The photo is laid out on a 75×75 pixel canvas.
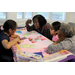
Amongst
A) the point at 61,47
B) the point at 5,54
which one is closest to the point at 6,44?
the point at 5,54

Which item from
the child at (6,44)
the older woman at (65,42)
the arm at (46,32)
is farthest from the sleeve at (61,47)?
the arm at (46,32)

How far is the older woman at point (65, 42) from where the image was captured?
4.15ft

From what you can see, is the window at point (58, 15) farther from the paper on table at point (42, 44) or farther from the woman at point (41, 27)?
the paper on table at point (42, 44)

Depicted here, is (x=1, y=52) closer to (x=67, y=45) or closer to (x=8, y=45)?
(x=8, y=45)

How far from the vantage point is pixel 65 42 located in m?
1.28

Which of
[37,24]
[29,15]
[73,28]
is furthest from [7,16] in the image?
[73,28]

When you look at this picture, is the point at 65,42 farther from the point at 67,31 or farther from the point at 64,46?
the point at 67,31

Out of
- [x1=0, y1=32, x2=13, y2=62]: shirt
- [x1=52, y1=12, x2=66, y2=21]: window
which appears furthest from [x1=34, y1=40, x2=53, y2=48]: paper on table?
[x1=52, y1=12, x2=66, y2=21]: window

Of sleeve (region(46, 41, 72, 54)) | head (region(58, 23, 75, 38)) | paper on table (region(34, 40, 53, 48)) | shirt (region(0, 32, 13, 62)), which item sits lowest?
shirt (region(0, 32, 13, 62))

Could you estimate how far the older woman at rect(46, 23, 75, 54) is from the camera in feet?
4.15

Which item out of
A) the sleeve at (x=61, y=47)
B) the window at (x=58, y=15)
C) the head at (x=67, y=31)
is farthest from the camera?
the window at (x=58, y=15)

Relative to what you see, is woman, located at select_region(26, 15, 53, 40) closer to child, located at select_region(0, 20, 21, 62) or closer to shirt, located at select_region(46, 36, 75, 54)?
child, located at select_region(0, 20, 21, 62)

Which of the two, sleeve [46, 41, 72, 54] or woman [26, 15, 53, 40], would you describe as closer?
sleeve [46, 41, 72, 54]

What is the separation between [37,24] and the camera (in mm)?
2412
